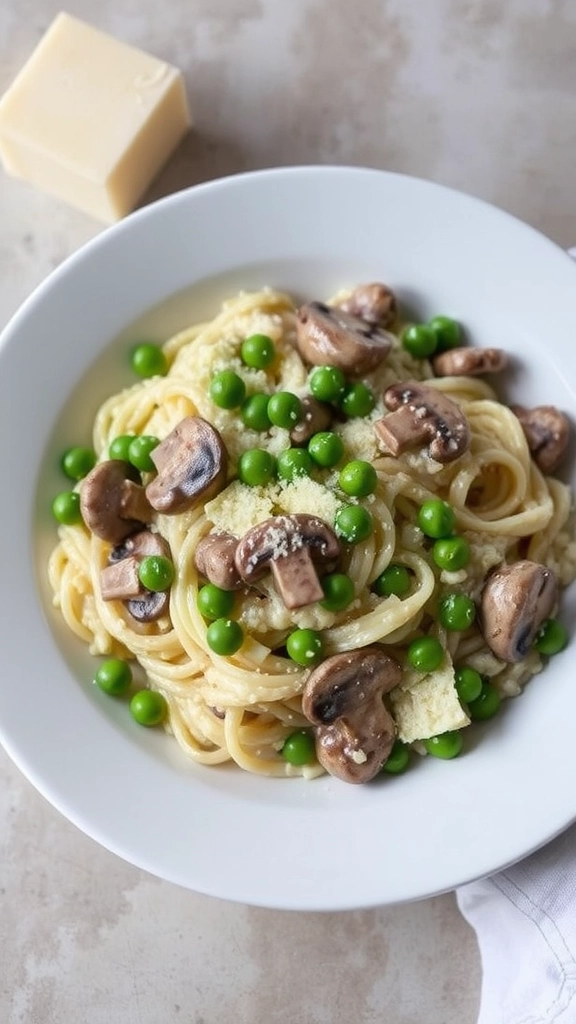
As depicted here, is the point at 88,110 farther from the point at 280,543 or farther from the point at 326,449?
the point at 280,543

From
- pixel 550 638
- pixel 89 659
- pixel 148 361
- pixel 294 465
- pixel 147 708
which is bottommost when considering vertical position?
pixel 89 659

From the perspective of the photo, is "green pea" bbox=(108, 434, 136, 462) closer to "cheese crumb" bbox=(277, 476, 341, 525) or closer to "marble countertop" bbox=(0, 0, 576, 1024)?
"cheese crumb" bbox=(277, 476, 341, 525)

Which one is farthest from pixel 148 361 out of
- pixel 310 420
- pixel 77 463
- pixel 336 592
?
pixel 336 592

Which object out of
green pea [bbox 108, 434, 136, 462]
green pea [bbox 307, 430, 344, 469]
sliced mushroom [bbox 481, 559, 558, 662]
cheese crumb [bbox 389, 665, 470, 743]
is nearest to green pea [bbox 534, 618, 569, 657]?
sliced mushroom [bbox 481, 559, 558, 662]

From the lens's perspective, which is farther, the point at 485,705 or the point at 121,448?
the point at 121,448

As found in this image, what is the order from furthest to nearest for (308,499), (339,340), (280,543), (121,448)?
(121,448), (339,340), (308,499), (280,543)

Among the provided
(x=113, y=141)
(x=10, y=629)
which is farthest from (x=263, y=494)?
(x=113, y=141)
